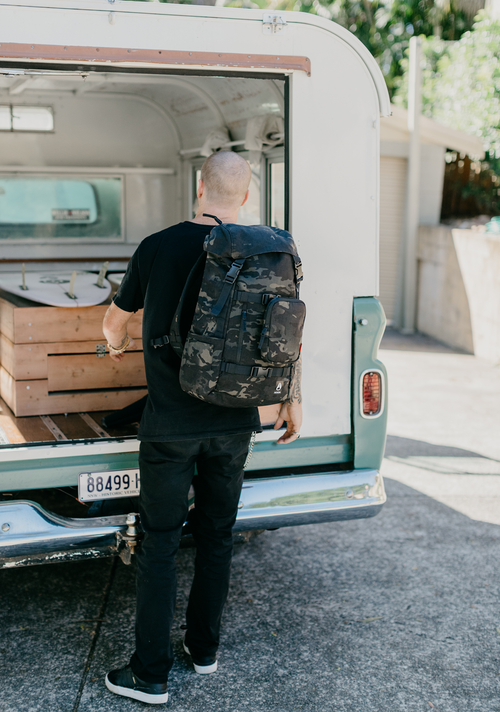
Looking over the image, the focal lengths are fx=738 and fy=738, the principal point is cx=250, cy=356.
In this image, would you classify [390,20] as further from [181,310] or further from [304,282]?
[181,310]

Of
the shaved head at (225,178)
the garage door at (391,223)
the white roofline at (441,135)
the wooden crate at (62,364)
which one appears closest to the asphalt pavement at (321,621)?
the wooden crate at (62,364)

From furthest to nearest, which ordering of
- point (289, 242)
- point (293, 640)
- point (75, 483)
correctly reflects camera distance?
point (293, 640), point (75, 483), point (289, 242)

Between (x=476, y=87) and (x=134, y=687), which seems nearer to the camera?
(x=134, y=687)

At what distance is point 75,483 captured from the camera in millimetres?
3115

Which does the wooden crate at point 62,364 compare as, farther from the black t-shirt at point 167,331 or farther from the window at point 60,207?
the window at point 60,207

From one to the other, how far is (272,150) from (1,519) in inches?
113

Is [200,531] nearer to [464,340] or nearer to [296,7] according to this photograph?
A: [464,340]

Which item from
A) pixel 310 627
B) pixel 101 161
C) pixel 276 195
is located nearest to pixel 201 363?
pixel 310 627

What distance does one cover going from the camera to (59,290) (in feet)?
13.6

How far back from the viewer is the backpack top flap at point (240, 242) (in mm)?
2488

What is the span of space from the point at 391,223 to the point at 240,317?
34.1 feet

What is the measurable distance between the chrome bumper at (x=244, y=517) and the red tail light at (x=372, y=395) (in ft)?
0.91

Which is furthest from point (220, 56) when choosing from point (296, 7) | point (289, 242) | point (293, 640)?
point (296, 7)

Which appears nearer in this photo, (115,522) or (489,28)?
(115,522)
